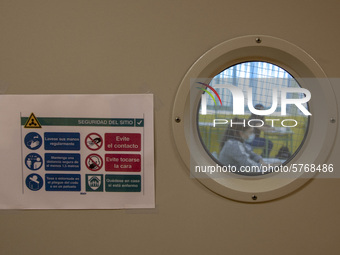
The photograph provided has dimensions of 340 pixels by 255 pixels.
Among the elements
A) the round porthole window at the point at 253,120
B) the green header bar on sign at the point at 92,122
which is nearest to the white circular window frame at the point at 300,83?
the round porthole window at the point at 253,120

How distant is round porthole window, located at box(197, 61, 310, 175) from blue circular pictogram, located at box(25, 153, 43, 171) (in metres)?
0.58

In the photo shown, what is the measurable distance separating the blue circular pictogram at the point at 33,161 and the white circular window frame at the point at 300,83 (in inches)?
19.3

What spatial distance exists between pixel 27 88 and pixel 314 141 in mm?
1028

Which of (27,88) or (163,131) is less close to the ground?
(27,88)

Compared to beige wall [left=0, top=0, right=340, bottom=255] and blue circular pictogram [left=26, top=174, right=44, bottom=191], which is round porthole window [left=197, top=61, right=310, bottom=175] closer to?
beige wall [left=0, top=0, right=340, bottom=255]

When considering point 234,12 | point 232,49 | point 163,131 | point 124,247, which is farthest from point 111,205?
point 234,12

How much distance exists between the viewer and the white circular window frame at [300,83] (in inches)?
36.0

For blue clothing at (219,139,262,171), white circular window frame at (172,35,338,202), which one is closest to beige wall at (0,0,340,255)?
white circular window frame at (172,35,338,202)

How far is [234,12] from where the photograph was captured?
912mm

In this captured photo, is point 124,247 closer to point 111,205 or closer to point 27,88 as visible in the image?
point 111,205

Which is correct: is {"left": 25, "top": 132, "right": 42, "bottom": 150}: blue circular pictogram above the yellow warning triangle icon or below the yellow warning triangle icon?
below

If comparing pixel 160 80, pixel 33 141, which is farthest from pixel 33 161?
pixel 160 80

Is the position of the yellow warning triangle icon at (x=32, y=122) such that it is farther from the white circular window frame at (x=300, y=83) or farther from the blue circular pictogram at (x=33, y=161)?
the white circular window frame at (x=300, y=83)

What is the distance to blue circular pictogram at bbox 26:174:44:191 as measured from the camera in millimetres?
974
